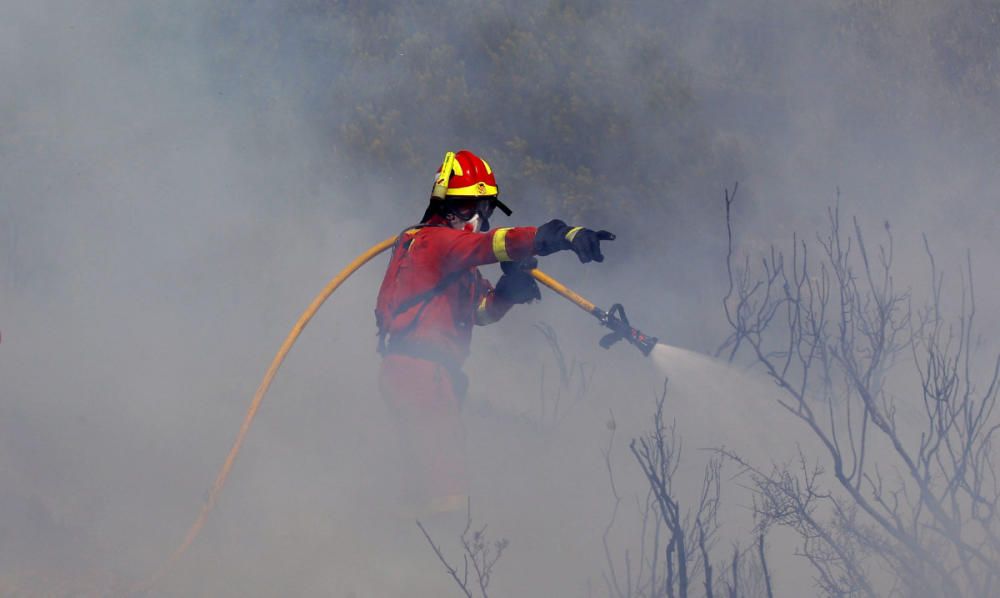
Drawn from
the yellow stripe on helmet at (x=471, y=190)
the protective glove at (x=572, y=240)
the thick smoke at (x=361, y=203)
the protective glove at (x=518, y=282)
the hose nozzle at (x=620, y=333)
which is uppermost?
the thick smoke at (x=361, y=203)

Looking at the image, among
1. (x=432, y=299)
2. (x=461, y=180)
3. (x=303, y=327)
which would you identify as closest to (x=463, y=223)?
(x=461, y=180)

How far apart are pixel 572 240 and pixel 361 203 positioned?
5802mm

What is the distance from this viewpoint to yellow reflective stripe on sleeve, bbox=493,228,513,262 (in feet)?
15.6

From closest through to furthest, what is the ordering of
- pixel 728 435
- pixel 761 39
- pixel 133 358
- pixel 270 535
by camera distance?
pixel 270 535
pixel 728 435
pixel 133 358
pixel 761 39

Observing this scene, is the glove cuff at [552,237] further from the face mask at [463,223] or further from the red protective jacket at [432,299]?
the face mask at [463,223]

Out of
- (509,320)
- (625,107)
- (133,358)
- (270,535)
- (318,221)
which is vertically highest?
(625,107)

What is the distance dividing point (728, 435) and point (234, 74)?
17.7 ft

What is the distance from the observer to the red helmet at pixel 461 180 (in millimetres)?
5223

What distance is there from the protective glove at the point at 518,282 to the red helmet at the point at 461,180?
0.29m

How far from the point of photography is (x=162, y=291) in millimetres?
9750

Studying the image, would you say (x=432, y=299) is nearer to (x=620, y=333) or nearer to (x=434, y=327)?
(x=434, y=327)

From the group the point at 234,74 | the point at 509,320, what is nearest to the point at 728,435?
the point at 509,320

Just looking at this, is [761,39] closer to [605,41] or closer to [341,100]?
[605,41]

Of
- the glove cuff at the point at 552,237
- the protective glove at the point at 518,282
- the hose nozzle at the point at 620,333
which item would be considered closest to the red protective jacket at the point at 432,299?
the protective glove at the point at 518,282
